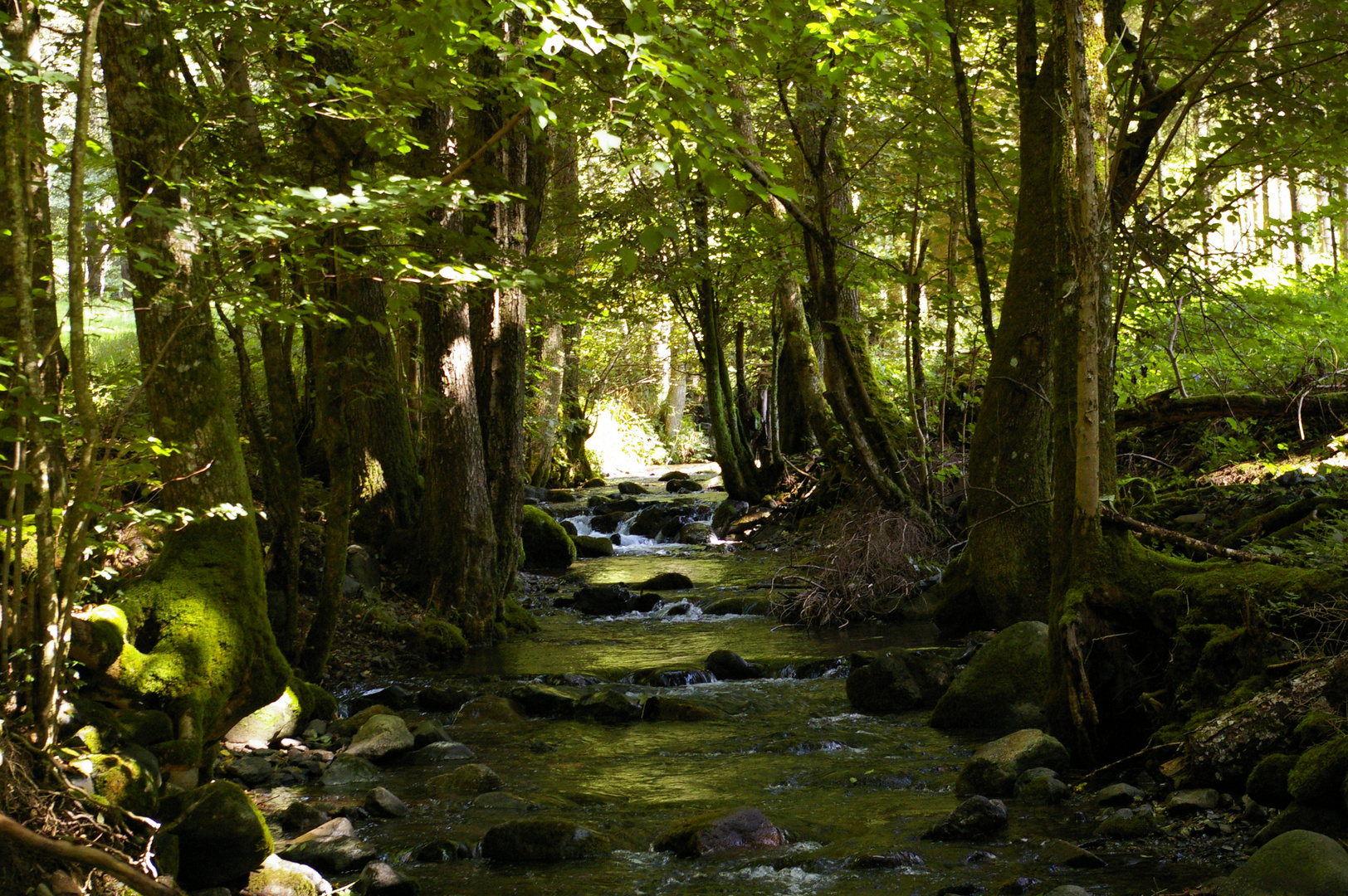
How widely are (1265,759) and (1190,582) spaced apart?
1231 mm

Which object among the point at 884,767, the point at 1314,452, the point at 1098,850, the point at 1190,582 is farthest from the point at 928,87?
the point at 1098,850

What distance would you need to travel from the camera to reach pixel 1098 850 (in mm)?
4191

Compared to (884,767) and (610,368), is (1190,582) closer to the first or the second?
(884,767)

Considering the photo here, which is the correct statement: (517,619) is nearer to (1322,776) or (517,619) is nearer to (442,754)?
(442,754)

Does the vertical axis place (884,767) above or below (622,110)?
below

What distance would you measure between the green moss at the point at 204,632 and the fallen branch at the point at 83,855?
8.39ft

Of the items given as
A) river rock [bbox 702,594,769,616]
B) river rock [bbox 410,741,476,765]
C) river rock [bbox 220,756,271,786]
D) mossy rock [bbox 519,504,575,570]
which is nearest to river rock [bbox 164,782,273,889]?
river rock [bbox 220,756,271,786]

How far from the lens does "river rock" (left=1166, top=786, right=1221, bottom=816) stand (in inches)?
170

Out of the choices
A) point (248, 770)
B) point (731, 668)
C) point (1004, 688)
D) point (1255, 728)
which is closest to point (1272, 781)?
point (1255, 728)

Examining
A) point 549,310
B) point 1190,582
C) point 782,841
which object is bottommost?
point 782,841

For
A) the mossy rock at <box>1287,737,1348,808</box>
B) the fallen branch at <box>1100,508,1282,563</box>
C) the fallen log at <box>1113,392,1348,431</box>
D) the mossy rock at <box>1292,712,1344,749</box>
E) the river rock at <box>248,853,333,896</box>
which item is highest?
the fallen log at <box>1113,392,1348,431</box>

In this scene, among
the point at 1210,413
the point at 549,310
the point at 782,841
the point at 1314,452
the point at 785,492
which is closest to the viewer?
the point at 782,841

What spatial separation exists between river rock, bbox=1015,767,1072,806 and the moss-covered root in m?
4.41

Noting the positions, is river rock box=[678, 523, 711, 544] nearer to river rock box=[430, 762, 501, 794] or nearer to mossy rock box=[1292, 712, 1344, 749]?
river rock box=[430, 762, 501, 794]
